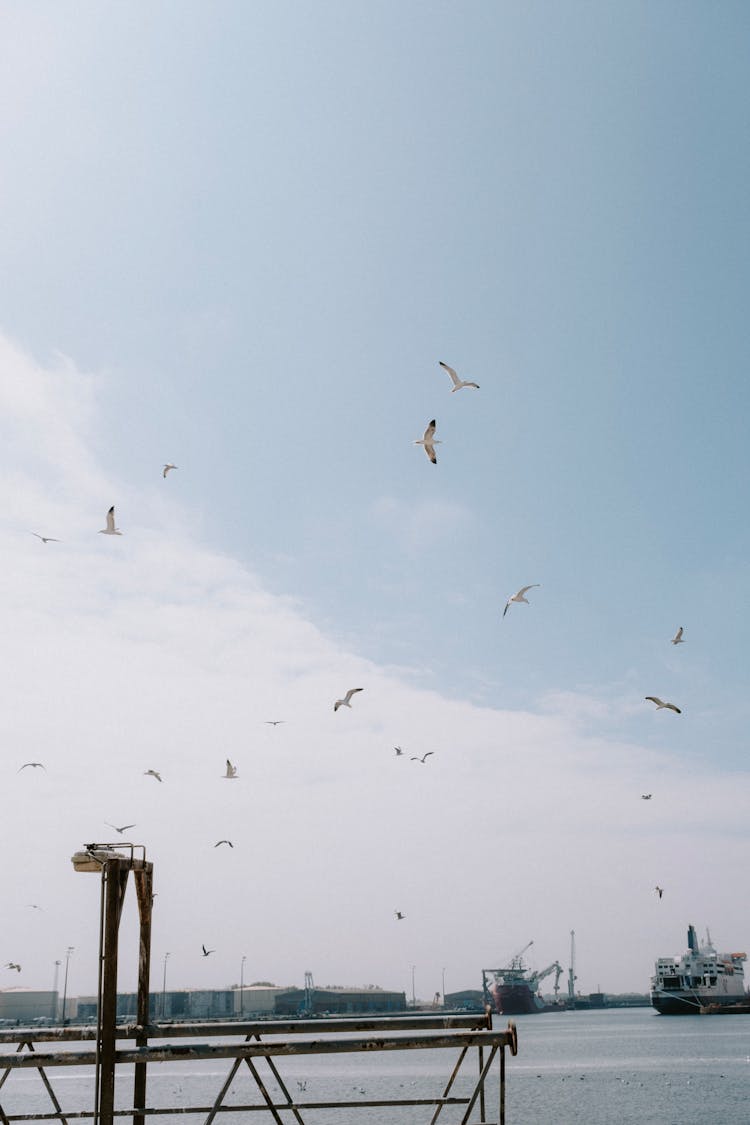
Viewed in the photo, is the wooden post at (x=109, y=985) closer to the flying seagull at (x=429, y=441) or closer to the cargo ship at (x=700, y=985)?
the flying seagull at (x=429, y=441)

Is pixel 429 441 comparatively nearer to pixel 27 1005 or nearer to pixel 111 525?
pixel 111 525

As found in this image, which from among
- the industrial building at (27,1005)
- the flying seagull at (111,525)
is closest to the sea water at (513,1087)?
the flying seagull at (111,525)

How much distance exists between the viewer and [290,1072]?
91.2 metres

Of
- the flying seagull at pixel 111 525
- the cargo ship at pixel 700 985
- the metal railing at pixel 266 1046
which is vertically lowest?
the cargo ship at pixel 700 985

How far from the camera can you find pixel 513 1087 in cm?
6862

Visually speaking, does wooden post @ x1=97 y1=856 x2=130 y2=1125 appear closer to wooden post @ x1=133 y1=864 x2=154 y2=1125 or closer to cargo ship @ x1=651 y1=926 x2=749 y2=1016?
wooden post @ x1=133 y1=864 x2=154 y2=1125

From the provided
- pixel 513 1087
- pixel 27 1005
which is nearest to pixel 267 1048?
pixel 513 1087

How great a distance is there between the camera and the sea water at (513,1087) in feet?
178

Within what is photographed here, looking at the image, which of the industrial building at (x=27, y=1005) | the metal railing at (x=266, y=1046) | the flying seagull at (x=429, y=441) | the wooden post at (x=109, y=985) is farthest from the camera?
the industrial building at (x=27, y=1005)

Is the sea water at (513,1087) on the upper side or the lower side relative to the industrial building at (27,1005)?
upper

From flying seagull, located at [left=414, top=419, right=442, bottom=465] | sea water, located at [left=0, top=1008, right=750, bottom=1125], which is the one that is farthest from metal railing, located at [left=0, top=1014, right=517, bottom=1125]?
sea water, located at [left=0, top=1008, right=750, bottom=1125]

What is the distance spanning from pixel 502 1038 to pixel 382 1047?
156 centimetres

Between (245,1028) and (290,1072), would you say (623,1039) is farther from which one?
(245,1028)

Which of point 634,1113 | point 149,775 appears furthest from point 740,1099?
point 149,775
